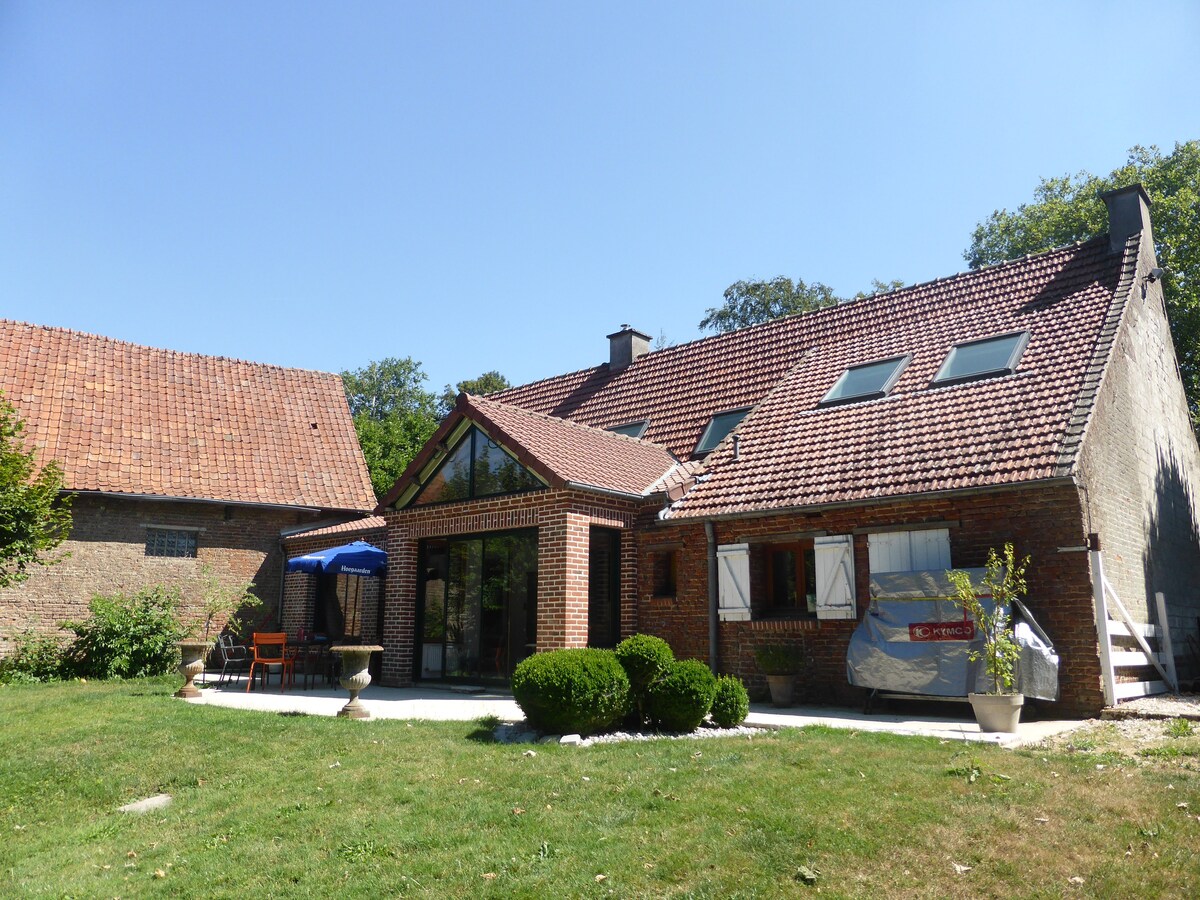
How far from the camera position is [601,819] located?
6043 millimetres

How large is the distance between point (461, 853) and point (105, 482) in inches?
604

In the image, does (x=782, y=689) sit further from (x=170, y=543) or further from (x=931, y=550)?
(x=170, y=543)

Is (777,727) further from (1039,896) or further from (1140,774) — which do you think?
(1039,896)

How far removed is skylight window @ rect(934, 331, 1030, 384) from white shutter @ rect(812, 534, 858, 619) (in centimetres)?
352

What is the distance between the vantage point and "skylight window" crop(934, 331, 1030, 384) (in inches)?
520

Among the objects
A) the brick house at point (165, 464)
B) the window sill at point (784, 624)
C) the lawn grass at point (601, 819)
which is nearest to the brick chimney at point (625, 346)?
the brick house at point (165, 464)

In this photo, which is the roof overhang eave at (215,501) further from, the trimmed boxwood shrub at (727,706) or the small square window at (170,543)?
the trimmed boxwood shrub at (727,706)

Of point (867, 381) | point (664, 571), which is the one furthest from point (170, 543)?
point (867, 381)

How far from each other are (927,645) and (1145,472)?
18.5 ft

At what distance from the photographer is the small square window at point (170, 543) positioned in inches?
729

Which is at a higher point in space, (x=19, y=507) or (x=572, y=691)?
(x=19, y=507)

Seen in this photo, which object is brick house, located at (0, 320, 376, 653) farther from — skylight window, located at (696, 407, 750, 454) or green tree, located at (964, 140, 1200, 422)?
green tree, located at (964, 140, 1200, 422)

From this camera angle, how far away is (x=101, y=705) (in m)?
11.8

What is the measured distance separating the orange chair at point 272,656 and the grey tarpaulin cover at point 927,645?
8.73 meters
